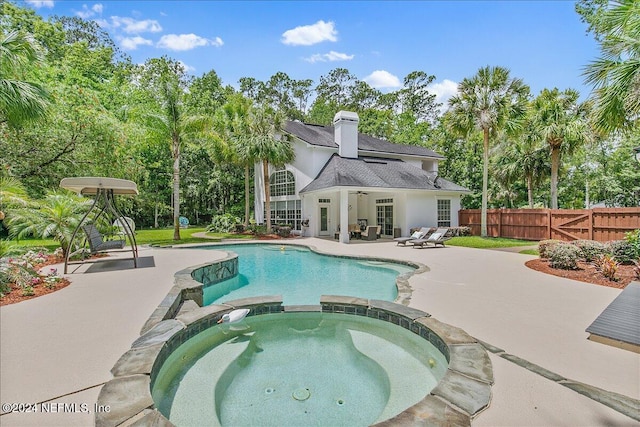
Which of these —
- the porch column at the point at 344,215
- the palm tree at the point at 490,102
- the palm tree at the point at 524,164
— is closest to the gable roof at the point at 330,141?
the porch column at the point at 344,215

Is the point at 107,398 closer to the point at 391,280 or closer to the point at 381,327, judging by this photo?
the point at 381,327

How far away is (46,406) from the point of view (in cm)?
250

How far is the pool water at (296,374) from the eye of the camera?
291cm

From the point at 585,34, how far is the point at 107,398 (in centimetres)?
2762

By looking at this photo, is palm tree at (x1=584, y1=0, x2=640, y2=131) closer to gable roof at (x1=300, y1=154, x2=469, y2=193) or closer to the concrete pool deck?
the concrete pool deck

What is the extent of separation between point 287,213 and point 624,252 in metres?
17.5

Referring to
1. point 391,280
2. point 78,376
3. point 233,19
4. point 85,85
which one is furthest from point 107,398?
point 85,85

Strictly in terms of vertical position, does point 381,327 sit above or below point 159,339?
below

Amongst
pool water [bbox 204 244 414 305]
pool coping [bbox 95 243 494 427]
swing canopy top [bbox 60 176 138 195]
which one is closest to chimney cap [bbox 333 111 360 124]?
pool water [bbox 204 244 414 305]

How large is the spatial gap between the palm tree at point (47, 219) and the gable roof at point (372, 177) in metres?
10.9

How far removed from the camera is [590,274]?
7.74 metres

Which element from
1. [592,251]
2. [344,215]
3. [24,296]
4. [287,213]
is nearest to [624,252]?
[592,251]

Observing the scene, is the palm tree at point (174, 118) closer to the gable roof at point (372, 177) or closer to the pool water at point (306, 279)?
the gable roof at point (372, 177)

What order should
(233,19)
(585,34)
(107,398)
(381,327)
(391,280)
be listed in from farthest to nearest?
(585,34) < (233,19) < (391,280) < (381,327) < (107,398)
